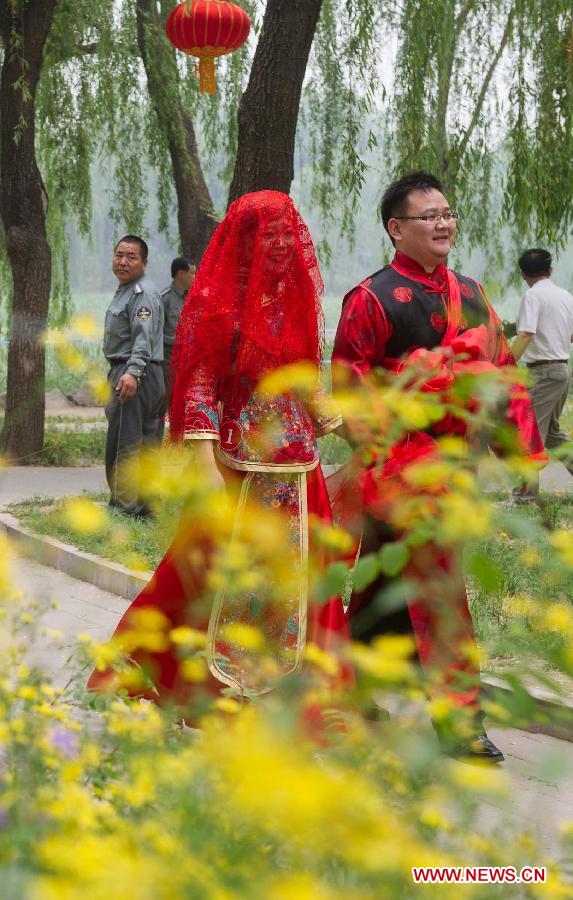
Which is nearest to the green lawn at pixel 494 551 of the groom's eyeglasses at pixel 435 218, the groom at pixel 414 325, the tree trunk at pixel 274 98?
the groom at pixel 414 325

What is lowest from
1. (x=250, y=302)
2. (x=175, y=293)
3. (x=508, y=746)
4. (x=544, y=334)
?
(x=508, y=746)

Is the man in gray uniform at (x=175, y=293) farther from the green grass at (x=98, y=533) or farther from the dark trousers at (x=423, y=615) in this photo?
the dark trousers at (x=423, y=615)

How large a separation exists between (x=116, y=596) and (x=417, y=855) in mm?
5592

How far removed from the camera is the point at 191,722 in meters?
3.65

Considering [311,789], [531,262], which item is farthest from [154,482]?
[531,262]

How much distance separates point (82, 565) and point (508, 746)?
3.53 m

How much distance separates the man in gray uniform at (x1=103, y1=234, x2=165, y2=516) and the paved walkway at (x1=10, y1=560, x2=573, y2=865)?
933mm

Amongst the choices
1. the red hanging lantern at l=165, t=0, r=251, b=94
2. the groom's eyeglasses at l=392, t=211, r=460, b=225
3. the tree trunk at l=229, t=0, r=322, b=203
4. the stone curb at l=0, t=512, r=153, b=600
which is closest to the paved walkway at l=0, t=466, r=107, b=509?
the stone curb at l=0, t=512, r=153, b=600

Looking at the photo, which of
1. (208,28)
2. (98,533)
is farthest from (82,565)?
Result: (208,28)

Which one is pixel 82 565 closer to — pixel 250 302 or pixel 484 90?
pixel 250 302

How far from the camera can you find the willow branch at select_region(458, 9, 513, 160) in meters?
10.5

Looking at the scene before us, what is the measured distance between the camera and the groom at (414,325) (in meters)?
4.38

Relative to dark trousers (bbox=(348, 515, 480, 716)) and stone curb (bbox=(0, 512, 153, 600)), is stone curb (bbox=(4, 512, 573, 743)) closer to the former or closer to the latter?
stone curb (bbox=(0, 512, 153, 600))

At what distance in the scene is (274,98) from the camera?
8.32 meters
